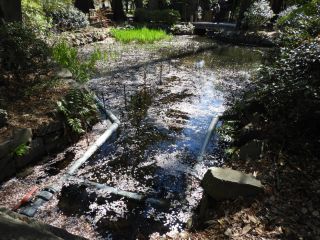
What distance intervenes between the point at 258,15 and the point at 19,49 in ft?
48.5

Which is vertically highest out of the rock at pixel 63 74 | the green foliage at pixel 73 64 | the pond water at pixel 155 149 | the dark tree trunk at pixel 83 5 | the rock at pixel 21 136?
the dark tree trunk at pixel 83 5

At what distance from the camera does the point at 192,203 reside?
402 cm

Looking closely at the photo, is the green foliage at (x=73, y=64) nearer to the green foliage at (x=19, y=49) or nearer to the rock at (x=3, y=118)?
the green foliage at (x=19, y=49)

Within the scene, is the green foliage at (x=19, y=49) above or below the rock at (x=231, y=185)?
above

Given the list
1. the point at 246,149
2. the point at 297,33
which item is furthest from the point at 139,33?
the point at 246,149

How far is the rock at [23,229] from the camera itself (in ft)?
6.75

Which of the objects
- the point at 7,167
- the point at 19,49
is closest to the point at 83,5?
the point at 19,49

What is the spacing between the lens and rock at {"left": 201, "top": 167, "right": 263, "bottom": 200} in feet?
11.2

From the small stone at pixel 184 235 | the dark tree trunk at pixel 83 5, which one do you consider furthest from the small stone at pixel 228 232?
the dark tree trunk at pixel 83 5

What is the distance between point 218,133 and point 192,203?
222cm

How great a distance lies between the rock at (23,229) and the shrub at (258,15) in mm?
17249

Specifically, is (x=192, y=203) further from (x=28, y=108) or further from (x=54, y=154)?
(x=28, y=108)

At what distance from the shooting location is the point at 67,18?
15586mm

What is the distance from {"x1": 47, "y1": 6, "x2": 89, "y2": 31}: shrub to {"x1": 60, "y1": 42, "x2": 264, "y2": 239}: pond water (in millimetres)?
7076
